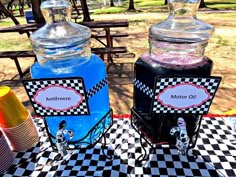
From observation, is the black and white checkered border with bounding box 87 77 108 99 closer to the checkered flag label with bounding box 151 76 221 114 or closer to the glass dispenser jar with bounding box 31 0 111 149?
the glass dispenser jar with bounding box 31 0 111 149

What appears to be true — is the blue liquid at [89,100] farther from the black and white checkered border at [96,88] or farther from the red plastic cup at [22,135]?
the red plastic cup at [22,135]

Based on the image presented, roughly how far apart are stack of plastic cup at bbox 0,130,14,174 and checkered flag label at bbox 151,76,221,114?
0.74 meters

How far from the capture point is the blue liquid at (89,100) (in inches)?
36.3

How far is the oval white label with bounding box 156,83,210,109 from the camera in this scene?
877 mm

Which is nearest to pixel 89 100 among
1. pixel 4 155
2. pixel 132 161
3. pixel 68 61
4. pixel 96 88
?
pixel 96 88

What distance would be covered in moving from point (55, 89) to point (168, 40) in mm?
527

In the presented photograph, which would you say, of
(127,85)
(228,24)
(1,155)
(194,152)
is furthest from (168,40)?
(228,24)

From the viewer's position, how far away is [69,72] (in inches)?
35.9

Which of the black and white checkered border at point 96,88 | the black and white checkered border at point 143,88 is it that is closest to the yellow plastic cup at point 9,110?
the black and white checkered border at point 96,88

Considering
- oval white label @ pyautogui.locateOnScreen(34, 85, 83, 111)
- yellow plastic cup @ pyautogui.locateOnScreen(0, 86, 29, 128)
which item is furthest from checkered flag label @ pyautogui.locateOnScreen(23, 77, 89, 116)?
yellow plastic cup @ pyautogui.locateOnScreen(0, 86, 29, 128)

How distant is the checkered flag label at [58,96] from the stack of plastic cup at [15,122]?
0.18 metres

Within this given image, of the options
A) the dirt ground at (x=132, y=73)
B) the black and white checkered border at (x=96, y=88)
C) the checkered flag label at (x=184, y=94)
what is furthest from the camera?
the dirt ground at (x=132, y=73)

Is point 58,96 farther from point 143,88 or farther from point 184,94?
point 184,94

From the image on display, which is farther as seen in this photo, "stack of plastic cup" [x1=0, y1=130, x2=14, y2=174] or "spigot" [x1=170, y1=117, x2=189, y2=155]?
"stack of plastic cup" [x1=0, y1=130, x2=14, y2=174]
